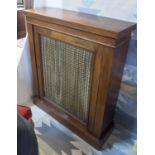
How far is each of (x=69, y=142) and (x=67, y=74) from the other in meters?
0.56

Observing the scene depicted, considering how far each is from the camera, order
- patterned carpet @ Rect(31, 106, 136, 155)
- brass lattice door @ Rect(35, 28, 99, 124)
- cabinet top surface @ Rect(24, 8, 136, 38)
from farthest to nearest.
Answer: patterned carpet @ Rect(31, 106, 136, 155) < brass lattice door @ Rect(35, 28, 99, 124) < cabinet top surface @ Rect(24, 8, 136, 38)

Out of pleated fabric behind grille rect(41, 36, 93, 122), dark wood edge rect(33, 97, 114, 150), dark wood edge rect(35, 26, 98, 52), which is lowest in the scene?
dark wood edge rect(33, 97, 114, 150)

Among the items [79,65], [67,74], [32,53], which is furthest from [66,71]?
[32,53]

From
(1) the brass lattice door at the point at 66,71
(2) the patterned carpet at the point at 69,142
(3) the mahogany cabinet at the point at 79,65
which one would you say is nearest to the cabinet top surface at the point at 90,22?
(3) the mahogany cabinet at the point at 79,65

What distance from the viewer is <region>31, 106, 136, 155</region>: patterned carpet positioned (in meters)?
1.35

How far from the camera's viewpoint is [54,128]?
155 centimetres

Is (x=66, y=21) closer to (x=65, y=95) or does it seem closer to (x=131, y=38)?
(x=131, y=38)

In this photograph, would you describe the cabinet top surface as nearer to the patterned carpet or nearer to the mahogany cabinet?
the mahogany cabinet

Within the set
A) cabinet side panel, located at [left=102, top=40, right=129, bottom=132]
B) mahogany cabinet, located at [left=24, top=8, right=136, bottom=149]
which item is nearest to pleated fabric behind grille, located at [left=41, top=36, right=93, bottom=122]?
mahogany cabinet, located at [left=24, top=8, right=136, bottom=149]

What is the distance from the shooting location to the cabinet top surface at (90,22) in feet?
3.00

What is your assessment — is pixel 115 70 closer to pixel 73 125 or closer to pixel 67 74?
pixel 67 74

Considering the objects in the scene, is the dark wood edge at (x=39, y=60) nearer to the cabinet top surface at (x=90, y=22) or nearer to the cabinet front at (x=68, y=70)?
the cabinet front at (x=68, y=70)

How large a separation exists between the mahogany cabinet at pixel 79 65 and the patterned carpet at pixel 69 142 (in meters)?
0.06

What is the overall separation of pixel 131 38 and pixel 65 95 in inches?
26.9
